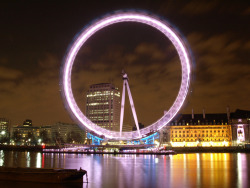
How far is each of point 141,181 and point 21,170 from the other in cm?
758

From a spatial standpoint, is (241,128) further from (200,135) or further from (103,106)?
(103,106)

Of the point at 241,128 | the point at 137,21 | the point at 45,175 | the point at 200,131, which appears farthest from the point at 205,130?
the point at 45,175

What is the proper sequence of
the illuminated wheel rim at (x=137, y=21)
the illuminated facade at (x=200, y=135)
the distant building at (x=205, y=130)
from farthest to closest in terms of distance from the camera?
the illuminated facade at (x=200, y=135), the distant building at (x=205, y=130), the illuminated wheel rim at (x=137, y=21)

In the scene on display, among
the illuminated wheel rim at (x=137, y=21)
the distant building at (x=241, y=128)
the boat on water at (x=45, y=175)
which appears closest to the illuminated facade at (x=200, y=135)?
the distant building at (x=241, y=128)

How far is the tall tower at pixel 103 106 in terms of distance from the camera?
129125mm

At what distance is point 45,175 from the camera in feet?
59.5

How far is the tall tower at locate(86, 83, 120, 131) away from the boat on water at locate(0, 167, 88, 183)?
10911 cm

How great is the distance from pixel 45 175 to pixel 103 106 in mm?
112571

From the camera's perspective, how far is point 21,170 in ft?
63.6

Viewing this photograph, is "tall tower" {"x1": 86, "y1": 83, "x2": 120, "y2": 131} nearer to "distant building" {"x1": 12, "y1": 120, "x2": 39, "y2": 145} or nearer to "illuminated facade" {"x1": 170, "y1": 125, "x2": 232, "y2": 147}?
"distant building" {"x1": 12, "y1": 120, "x2": 39, "y2": 145}

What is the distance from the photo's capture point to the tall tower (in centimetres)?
12912

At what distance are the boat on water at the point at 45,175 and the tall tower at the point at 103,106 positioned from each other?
10911 cm

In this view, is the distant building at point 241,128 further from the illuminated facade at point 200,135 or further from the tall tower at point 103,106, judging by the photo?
the tall tower at point 103,106

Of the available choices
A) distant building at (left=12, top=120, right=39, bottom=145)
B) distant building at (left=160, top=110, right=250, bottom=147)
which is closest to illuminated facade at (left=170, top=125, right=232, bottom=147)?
distant building at (left=160, top=110, right=250, bottom=147)
